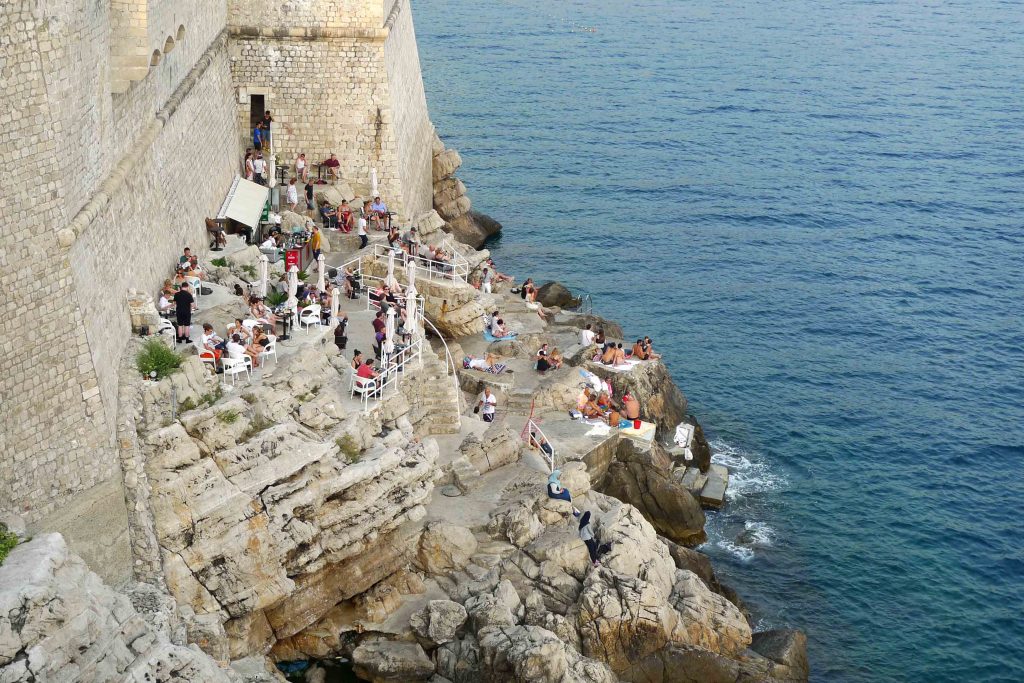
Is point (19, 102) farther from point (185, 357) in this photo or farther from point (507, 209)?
point (507, 209)

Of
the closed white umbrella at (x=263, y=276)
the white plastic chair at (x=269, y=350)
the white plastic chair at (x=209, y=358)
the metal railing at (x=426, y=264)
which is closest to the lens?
the white plastic chair at (x=209, y=358)

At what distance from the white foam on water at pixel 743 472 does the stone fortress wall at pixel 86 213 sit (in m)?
16.3

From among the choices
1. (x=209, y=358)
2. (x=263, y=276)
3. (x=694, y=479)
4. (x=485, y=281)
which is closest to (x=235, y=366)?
(x=209, y=358)

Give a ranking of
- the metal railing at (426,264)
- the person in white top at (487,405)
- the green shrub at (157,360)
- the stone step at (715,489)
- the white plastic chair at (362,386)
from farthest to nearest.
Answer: the metal railing at (426,264) → the stone step at (715,489) → the person in white top at (487,405) → the white plastic chair at (362,386) → the green shrub at (157,360)

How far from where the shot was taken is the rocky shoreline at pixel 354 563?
20.9m

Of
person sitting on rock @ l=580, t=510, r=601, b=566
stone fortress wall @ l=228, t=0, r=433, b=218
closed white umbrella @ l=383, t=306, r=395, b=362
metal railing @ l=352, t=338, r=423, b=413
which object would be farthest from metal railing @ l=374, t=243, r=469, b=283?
person sitting on rock @ l=580, t=510, r=601, b=566

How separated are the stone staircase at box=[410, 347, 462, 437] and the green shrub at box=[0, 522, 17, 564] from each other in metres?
11.8

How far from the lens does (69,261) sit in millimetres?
22438

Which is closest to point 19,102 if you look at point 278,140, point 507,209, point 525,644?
point 525,644

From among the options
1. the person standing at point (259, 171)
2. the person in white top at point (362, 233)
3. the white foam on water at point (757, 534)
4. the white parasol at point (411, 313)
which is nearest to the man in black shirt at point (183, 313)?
the white parasol at point (411, 313)

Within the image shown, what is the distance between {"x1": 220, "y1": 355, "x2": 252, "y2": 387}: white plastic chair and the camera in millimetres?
26312

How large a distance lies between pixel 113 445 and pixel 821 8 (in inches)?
3912

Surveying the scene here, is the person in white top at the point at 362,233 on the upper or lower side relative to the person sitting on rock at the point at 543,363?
upper

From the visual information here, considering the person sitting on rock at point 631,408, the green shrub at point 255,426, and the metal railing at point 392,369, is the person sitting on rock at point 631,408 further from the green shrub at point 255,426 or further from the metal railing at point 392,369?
the green shrub at point 255,426
